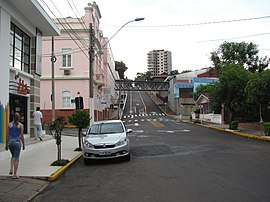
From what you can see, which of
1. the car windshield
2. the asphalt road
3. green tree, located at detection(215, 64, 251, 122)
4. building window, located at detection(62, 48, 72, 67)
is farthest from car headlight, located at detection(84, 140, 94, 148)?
building window, located at detection(62, 48, 72, 67)

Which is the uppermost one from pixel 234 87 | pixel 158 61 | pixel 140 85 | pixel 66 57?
pixel 158 61

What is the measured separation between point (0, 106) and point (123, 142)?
4753 millimetres

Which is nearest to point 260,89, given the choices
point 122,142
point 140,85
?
point 122,142

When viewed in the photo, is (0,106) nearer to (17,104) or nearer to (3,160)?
(3,160)

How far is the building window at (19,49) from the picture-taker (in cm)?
1445

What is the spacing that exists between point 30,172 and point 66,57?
28.8 meters

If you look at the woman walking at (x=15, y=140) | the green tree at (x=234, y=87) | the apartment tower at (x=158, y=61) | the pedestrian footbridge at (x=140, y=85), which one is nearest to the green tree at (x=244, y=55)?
the green tree at (x=234, y=87)

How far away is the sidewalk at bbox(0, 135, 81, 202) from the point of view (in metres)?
7.39

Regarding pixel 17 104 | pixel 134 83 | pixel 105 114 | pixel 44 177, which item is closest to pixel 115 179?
pixel 44 177

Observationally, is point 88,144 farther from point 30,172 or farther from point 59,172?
point 30,172

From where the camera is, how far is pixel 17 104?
15570 millimetres

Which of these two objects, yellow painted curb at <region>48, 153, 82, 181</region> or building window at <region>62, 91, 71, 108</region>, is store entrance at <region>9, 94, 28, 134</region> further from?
building window at <region>62, 91, 71, 108</region>

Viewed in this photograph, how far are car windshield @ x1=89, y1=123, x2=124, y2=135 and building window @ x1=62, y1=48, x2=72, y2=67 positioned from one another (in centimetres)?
2495

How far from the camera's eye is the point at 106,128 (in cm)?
1312
